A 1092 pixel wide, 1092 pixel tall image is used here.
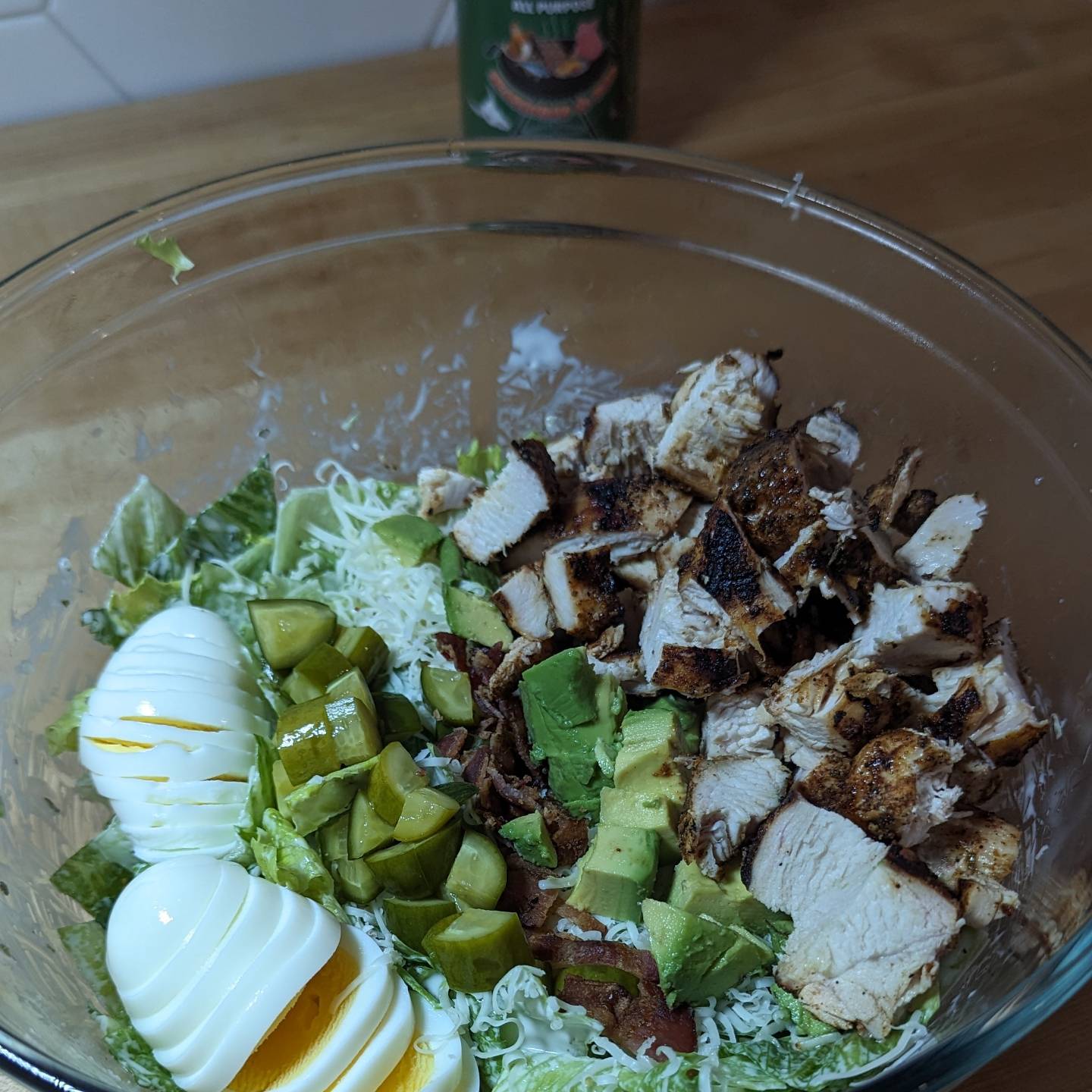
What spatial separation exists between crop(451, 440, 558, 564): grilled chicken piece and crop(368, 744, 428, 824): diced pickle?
42 centimetres

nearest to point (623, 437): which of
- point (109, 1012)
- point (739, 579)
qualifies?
point (739, 579)

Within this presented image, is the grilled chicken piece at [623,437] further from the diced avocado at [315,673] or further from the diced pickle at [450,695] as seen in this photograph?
the diced avocado at [315,673]

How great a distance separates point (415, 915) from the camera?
4.56 ft

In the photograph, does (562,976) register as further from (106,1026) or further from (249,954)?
(106,1026)

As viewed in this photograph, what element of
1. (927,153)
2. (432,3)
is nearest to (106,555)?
(432,3)

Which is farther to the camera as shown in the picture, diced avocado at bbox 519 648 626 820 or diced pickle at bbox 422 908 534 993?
diced avocado at bbox 519 648 626 820

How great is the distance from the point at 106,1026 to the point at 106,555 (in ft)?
2.67

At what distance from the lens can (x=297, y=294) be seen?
203 cm

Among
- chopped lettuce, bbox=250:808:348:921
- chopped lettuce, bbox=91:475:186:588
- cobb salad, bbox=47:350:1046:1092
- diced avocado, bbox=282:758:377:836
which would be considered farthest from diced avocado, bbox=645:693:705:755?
chopped lettuce, bbox=91:475:186:588

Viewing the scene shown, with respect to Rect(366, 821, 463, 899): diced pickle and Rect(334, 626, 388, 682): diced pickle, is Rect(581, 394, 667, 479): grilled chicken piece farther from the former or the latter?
Rect(366, 821, 463, 899): diced pickle

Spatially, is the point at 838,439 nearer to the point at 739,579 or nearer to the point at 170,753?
the point at 739,579

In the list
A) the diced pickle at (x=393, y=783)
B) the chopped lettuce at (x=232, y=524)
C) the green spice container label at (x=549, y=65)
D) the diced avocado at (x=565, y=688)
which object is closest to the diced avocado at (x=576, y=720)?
the diced avocado at (x=565, y=688)

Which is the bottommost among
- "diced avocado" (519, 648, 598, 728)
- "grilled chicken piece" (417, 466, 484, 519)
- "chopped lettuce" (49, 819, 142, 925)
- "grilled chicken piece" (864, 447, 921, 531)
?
"chopped lettuce" (49, 819, 142, 925)

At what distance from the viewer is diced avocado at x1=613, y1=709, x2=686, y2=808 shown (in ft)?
4.66
